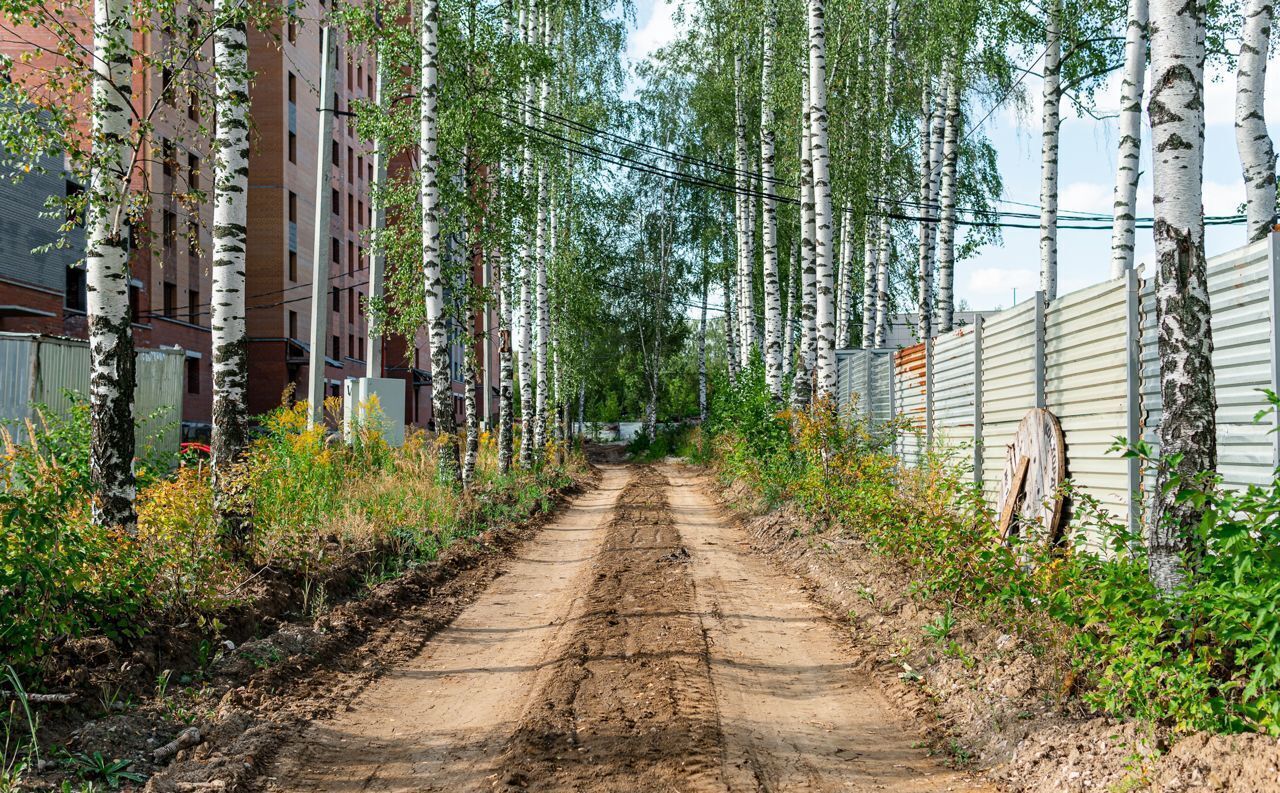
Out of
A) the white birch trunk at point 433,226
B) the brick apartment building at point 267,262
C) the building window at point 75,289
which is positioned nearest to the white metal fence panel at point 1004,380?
the white birch trunk at point 433,226

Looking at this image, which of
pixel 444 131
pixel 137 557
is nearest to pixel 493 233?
pixel 444 131

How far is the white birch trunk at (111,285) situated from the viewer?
756cm

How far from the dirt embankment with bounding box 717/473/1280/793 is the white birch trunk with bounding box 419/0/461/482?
29.5 ft

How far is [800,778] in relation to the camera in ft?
15.2

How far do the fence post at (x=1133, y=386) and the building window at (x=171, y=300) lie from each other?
119 feet

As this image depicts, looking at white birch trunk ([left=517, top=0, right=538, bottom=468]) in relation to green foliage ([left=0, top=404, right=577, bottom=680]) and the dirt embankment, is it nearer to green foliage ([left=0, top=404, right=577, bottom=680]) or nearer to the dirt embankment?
green foliage ([left=0, top=404, right=577, bottom=680])

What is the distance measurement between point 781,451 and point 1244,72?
31.2ft

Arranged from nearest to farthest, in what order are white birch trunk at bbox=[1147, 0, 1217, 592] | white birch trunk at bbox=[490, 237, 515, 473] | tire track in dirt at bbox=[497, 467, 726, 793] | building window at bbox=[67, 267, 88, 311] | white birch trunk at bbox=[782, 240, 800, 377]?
tire track in dirt at bbox=[497, 467, 726, 793], white birch trunk at bbox=[1147, 0, 1217, 592], white birch trunk at bbox=[490, 237, 515, 473], building window at bbox=[67, 267, 88, 311], white birch trunk at bbox=[782, 240, 800, 377]

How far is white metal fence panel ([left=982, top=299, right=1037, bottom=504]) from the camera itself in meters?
9.32

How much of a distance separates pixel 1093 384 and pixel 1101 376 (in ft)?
0.55

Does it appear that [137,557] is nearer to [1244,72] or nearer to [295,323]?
[1244,72]

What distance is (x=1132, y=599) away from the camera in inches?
187

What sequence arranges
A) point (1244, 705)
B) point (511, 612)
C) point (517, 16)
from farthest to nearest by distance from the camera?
1. point (517, 16)
2. point (511, 612)
3. point (1244, 705)

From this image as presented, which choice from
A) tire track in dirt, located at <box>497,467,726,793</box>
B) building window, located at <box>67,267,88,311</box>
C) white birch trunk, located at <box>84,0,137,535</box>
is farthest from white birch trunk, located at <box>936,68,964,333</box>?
building window, located at <box>67,267,88,311</box>
